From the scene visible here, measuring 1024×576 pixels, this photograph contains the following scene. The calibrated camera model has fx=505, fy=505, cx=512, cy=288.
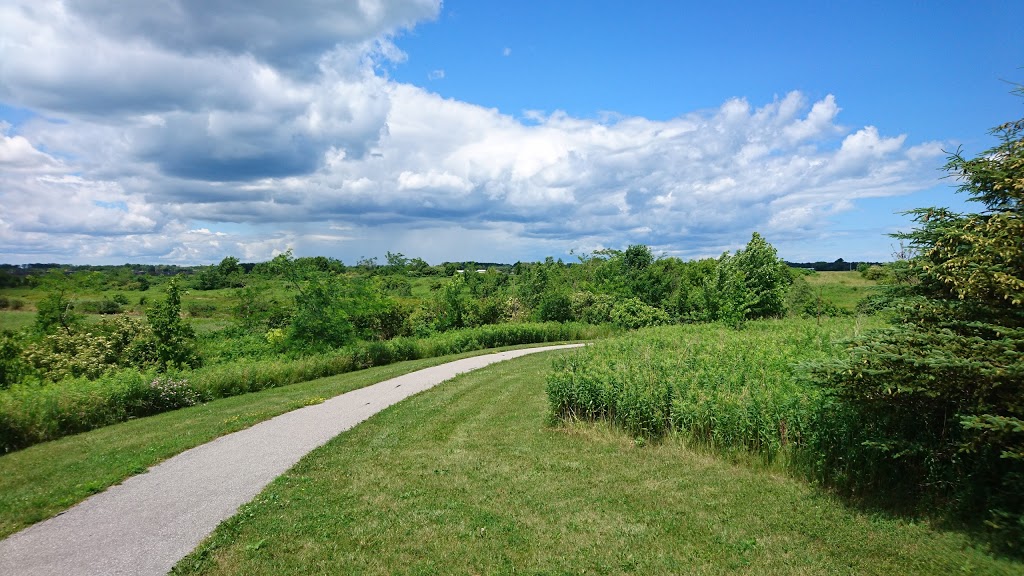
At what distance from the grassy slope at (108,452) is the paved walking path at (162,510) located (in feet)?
1.04

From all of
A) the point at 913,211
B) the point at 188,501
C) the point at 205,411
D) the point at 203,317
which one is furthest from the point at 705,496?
the point at 203,317

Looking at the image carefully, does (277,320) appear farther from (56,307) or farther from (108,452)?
(108,452)

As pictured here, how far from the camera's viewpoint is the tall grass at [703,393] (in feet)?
24.1

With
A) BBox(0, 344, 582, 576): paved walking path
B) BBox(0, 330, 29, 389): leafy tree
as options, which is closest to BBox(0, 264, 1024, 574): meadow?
BBox(0, 344, 582, 576): paved walking path

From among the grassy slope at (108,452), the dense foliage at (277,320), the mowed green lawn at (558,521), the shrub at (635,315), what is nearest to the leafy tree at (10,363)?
the dense foliage at (277,320)

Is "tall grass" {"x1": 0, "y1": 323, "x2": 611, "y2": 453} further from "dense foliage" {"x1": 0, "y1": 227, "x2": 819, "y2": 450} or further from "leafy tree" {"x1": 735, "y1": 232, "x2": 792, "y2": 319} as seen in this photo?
"leafy tree" {"x1": 735, "y1": 232, "x2": 792, "y2": 319}

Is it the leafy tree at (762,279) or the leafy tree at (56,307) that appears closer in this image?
the leafy tree at (56,307)

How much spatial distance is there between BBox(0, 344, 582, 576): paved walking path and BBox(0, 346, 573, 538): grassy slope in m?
0.32

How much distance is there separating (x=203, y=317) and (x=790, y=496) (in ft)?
158

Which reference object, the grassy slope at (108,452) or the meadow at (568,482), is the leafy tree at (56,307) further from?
the grassy slope at (108,452)

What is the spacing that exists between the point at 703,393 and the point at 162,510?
26.5 feet

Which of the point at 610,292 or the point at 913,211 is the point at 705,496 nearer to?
the point at 913,211

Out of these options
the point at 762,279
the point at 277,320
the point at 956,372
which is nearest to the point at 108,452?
the point at 956,372

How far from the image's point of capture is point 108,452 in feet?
31.2
